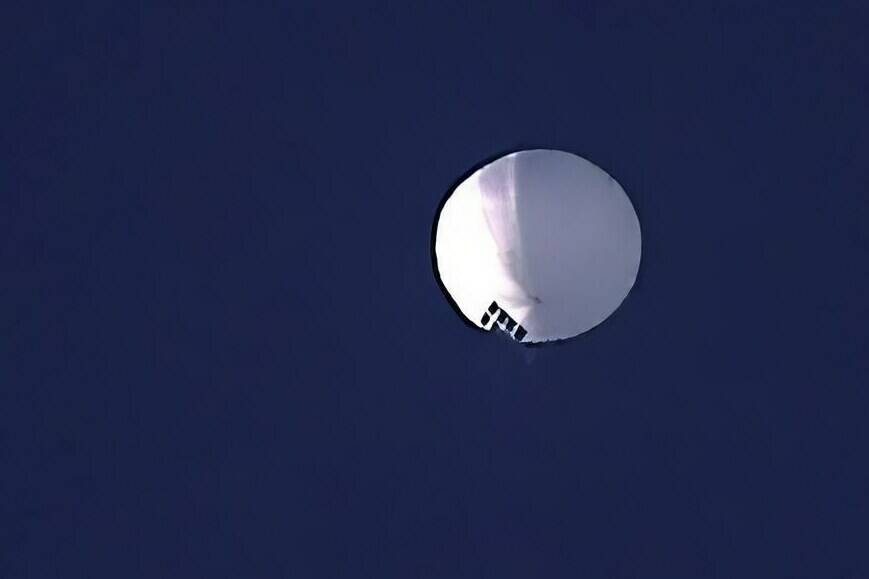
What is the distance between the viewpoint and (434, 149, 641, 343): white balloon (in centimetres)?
106

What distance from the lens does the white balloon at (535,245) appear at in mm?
1063

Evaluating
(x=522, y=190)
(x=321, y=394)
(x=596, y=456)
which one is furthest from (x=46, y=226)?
(x=596, y=456)

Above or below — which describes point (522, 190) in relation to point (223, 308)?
above

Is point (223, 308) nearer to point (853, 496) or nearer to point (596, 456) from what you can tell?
point (596, 456)

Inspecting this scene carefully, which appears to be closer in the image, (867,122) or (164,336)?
(164,336)

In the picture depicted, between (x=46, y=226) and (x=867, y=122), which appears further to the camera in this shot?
(x=867, y=122)

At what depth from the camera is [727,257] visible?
3.69 feet

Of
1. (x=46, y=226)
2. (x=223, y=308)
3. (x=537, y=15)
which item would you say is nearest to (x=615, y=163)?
(x=537, y=15)

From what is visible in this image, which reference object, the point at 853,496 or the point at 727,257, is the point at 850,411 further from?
the point at 727,257

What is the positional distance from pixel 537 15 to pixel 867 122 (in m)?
0.35

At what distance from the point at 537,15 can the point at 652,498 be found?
476mm

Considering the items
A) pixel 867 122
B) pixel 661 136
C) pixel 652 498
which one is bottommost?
pixel 652 498

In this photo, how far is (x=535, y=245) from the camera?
1063mm

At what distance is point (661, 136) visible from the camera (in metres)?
1.12
